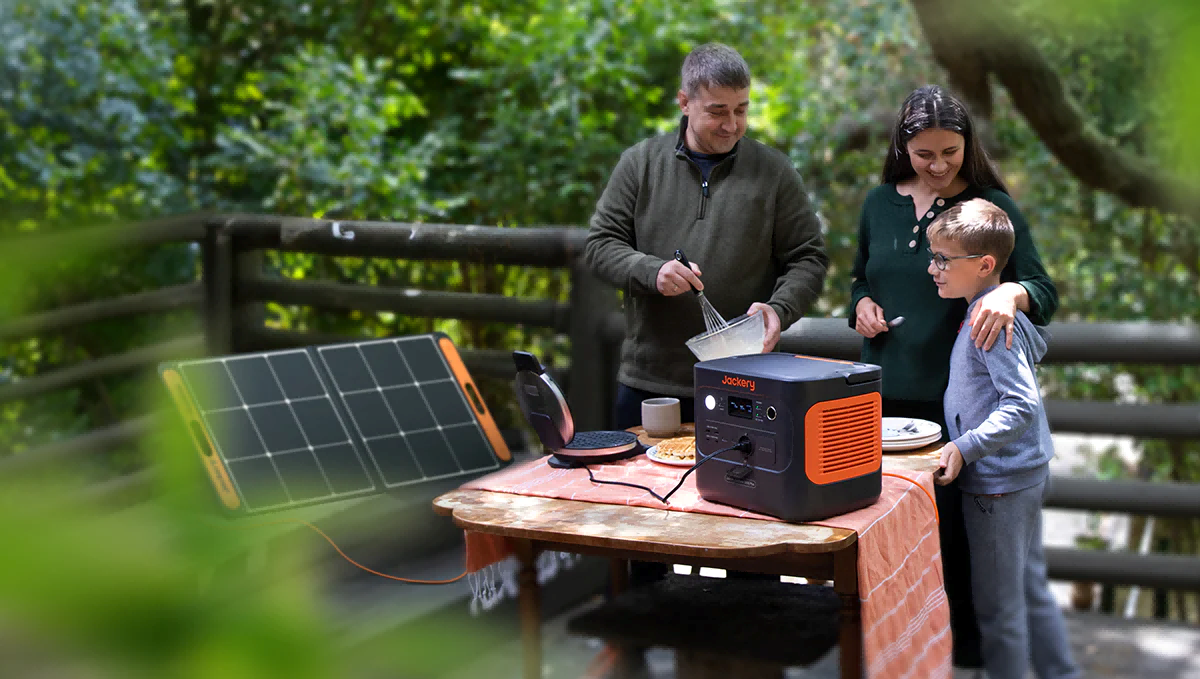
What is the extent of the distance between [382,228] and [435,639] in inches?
155

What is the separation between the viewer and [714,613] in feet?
7.35

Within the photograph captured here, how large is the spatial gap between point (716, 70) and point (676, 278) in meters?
0.47

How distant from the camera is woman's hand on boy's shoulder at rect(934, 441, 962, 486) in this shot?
2.21 meters

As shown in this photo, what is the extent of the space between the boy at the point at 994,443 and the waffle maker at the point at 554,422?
67 cm

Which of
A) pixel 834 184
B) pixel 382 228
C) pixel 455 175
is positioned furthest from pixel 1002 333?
pixel 455 175

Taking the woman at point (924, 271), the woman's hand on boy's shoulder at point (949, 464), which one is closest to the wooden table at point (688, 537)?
the woman's hand on boy's shoulder at point (949, 464)

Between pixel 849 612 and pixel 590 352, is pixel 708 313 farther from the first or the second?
pixel 590 352

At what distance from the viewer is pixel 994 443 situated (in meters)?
2.23

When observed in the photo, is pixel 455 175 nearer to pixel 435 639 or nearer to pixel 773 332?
pixel 773 332

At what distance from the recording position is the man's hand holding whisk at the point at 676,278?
8.11 ft

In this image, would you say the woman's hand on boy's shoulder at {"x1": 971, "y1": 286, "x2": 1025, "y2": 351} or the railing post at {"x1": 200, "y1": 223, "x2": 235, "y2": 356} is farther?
the railing post at {"x1": 200, "y1": 223, "x2": 235, "y2": 356}

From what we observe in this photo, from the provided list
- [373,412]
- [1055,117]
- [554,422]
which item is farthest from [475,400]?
[1055,117]

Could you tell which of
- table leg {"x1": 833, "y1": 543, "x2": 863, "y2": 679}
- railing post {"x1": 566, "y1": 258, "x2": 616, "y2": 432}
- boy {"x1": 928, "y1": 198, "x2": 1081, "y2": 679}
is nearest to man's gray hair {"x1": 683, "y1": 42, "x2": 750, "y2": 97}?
boy {"x1": 928, "y1": 198, "x2": 1081, "y2": 679}

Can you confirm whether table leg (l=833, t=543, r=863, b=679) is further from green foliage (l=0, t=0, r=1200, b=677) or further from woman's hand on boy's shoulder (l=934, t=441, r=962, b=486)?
green foliage (l=0, t=0, r=1200, b=677)
